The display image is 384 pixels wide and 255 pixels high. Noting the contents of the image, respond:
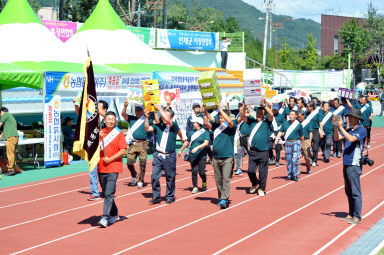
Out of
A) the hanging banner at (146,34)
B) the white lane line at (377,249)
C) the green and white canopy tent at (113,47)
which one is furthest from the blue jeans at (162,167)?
the hanging banner at (146,34)

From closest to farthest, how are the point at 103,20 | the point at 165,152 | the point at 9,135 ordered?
the point at 165,152 → the point at 9,135 → the point at 103,20

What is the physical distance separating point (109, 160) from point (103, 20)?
51.1 ft

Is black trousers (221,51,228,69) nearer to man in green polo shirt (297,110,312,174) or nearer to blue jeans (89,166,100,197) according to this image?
man in green polo shirt (297,110,312,174)

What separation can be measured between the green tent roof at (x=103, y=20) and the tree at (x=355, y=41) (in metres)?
51.5

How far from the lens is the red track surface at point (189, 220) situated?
9148 mm

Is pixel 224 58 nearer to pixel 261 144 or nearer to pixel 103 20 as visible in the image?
pixel 103 20

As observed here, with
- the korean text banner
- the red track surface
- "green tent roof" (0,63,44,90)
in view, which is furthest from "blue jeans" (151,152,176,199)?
the korean text banner

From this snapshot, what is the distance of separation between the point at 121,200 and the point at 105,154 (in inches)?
128

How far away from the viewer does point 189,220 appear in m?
11.0

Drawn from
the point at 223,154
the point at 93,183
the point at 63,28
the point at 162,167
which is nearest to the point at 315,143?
the point at 223,154

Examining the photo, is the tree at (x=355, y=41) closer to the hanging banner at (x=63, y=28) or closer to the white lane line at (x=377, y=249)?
the hanging banner at (x=63, y=28)

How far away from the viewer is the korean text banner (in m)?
38.6

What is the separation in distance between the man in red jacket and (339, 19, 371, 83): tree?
65063 millimetres

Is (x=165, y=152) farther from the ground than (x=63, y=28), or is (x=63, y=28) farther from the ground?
(x=63, y=28)
